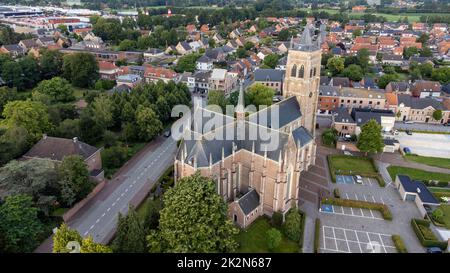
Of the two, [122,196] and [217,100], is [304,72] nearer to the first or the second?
[217,100]

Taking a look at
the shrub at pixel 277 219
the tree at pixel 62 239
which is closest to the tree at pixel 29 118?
the tree at pixel 62 239

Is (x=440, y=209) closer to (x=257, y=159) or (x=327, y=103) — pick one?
(x=257, y=159)

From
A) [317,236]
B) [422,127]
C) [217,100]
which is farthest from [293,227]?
[422,127]

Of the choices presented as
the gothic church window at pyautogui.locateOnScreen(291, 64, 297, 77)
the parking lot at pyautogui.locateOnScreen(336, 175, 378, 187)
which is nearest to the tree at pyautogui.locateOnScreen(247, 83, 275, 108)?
the gothic church window at pyautogui.locateOnScreen(291, 64, 297, 77)

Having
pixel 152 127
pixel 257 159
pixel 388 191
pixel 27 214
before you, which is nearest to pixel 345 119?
pixel 388 191

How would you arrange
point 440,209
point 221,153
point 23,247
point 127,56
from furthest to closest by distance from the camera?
point 127,56 → point 440,209 → point 221,153 → point 23,247

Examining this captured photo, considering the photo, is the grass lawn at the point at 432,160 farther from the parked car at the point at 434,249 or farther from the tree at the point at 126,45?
the tree at the point at 126,45
